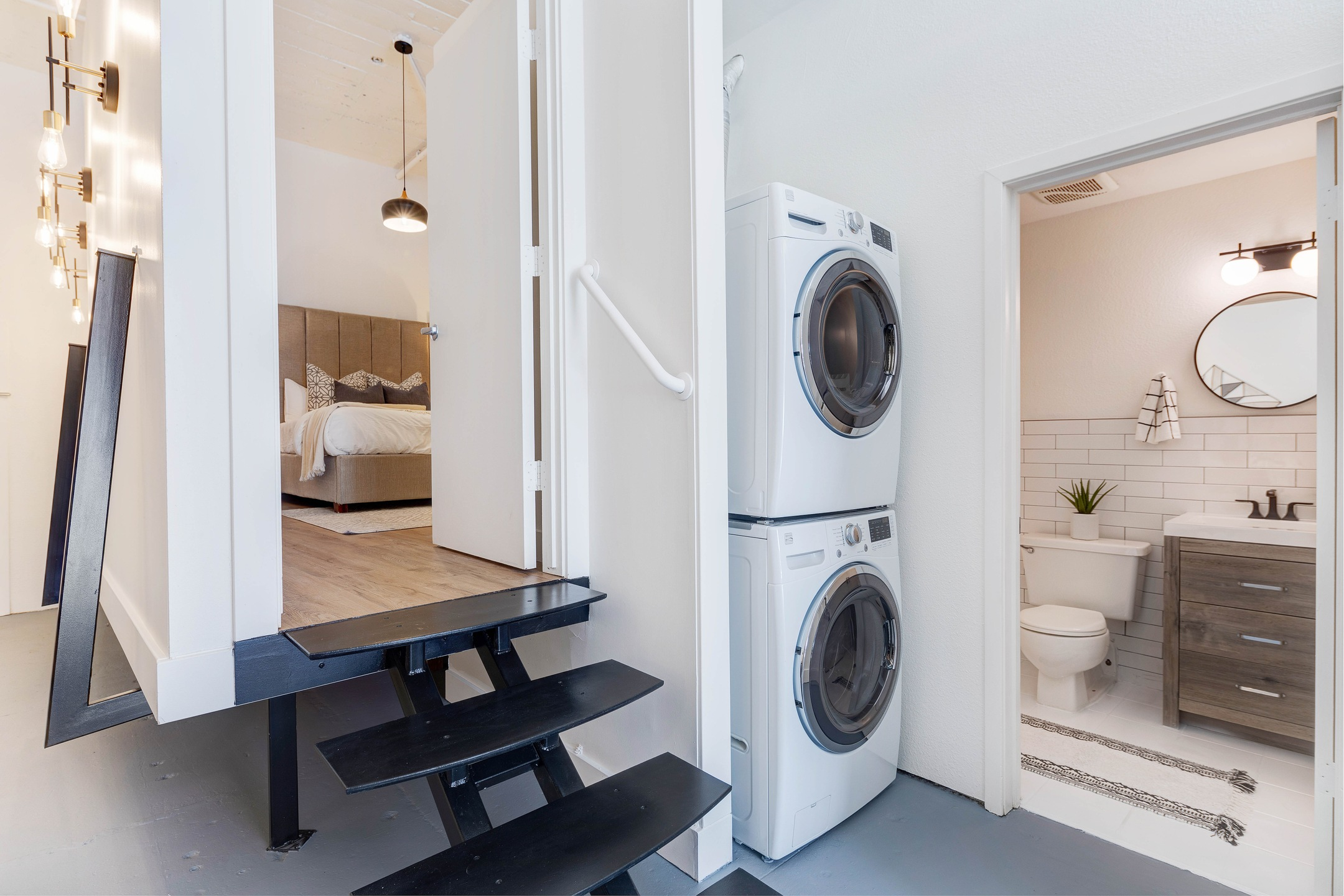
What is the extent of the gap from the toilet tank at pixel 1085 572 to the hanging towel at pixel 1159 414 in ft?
1.65

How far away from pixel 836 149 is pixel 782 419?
1235 millimetres

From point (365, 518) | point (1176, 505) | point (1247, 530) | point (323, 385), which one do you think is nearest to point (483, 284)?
point (365, 518)

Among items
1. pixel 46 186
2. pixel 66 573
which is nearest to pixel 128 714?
pixel 66 573

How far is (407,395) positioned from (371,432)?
5.60ft

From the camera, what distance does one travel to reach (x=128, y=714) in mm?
1458

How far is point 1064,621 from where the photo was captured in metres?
2.75

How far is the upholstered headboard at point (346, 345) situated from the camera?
5.03m

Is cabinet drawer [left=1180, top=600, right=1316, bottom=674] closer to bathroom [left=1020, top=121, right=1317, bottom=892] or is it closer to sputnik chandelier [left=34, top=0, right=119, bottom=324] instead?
bathroom [left=1020, top=121, right=1317, bottom=892]

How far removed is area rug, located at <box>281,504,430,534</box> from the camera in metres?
Result: 3.09

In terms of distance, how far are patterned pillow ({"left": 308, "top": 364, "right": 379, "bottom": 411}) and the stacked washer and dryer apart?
4.23m

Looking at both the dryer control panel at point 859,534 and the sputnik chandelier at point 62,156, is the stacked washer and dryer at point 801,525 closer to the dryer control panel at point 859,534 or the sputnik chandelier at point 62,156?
the dryer control panel at point 859,534

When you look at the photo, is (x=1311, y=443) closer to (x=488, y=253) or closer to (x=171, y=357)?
(x=488, y=253)

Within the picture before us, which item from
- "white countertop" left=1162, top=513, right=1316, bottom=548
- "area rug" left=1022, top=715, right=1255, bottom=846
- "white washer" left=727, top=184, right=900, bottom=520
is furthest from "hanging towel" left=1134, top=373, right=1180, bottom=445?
"white washer" left=727, top=184, right=900, bottom=520

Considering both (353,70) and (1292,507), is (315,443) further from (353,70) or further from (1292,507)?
(1292,507)
